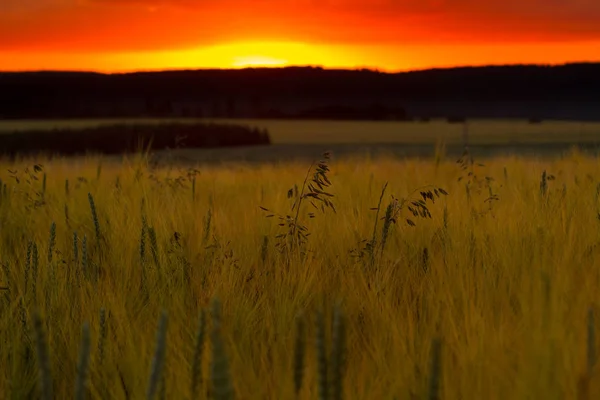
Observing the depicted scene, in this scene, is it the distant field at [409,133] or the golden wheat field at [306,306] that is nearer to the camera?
the golden wheat field at [306,306]

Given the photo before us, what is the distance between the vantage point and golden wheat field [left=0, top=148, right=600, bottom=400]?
119 cm

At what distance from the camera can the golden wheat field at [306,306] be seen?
3.91 feet

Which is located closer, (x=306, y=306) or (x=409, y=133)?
(x=306, y=306)

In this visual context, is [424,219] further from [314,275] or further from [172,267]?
[172,267]

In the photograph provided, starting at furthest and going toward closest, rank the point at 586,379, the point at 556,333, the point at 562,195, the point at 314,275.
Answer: the point at 562,195 → the point at 314,275 → the point at 556,333 → the point at 586,379

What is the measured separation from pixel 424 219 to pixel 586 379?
1.77m

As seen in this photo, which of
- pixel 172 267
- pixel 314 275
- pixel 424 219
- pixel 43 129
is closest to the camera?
pixel 314 275

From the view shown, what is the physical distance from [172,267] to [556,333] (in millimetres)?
1233

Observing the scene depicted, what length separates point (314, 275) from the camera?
6.53ft

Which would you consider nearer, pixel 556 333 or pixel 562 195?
pixel 556 333

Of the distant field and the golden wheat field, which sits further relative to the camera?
the distant field

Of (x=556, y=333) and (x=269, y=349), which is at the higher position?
(x=556, y=333)

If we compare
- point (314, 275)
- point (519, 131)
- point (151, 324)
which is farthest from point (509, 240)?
point (519, 131)

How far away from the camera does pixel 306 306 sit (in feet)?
5.95
